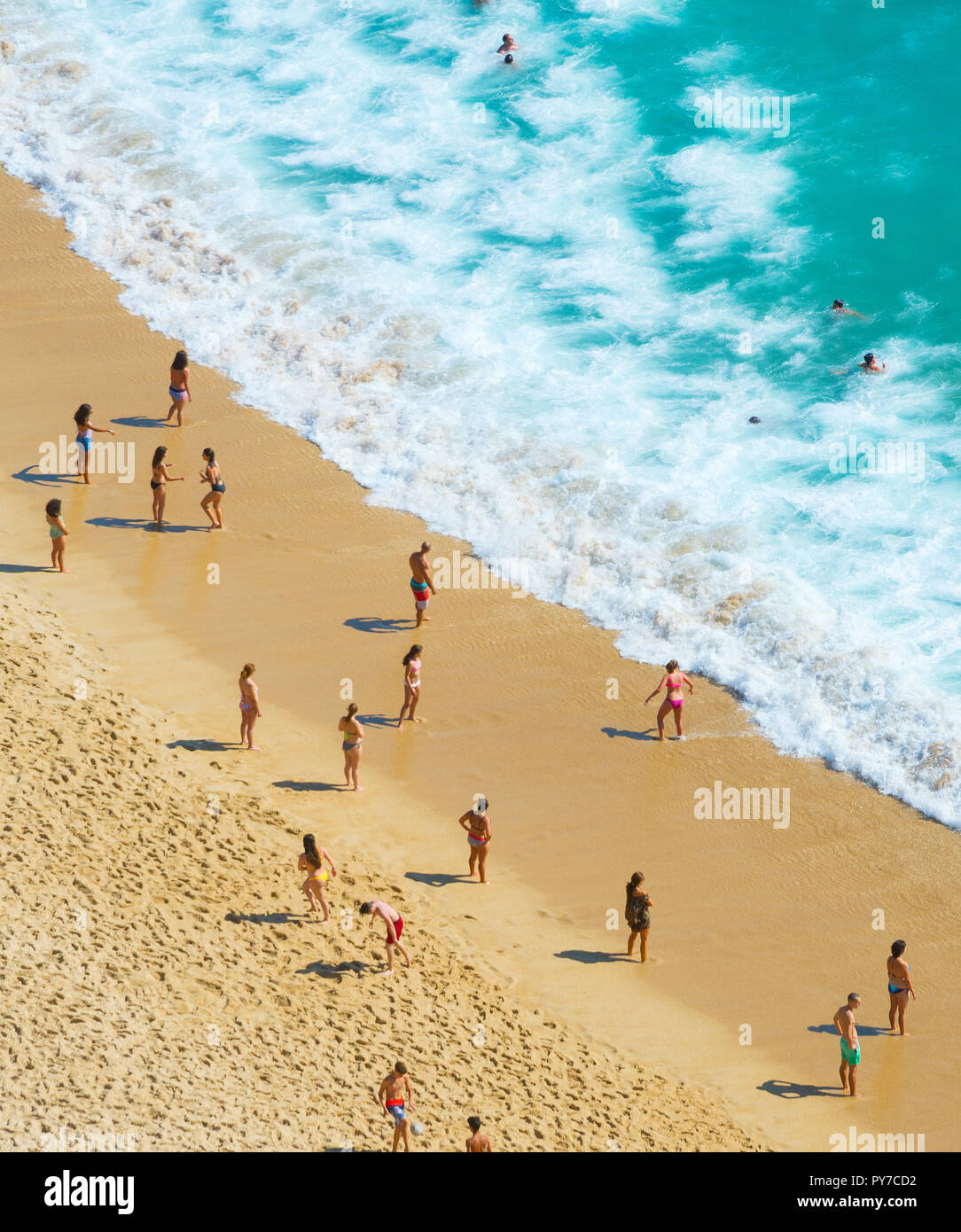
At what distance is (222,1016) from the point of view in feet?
45.6

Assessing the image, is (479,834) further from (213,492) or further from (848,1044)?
(213,492)

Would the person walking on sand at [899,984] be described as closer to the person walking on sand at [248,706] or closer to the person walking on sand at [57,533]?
the person walking on sand at [248,706]

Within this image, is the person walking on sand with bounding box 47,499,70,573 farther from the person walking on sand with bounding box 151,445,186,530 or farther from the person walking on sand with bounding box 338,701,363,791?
the person walking on sand with bounding box 338,701,363,791

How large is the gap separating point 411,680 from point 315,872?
133 inches

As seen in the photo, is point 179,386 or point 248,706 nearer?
point 248,706

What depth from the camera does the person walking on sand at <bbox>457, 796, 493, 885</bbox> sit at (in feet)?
51.6

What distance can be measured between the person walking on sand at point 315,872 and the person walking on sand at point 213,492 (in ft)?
22.5

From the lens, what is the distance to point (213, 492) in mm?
20719

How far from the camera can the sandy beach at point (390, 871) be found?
1364 cm

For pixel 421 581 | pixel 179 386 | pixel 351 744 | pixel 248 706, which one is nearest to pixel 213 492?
pixel 179 386

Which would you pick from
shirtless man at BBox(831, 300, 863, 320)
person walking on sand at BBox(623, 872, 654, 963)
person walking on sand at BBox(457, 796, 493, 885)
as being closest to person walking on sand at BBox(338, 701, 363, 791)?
person walking on sand at BBox(457, 796, 493, 885)

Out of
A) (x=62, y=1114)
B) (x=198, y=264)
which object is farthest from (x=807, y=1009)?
(x=198, y=264)

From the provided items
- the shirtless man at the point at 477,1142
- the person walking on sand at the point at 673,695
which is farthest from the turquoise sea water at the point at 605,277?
the shirtless man at the point at 477,1142

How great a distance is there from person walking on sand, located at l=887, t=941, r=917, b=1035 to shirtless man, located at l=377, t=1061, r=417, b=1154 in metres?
4.76
